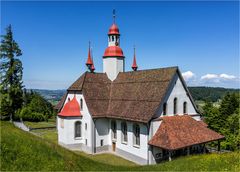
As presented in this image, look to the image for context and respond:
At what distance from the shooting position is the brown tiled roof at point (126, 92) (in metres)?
25.3

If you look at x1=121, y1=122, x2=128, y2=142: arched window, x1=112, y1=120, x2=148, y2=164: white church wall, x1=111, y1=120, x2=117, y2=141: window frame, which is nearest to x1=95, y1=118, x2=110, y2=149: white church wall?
x1=111, y1=120, x2=117, y2=141: window frame

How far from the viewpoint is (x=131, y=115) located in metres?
25.8

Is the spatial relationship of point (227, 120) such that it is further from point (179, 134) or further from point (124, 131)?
point (124, 131)

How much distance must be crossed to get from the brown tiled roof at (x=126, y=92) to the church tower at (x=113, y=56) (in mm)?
923

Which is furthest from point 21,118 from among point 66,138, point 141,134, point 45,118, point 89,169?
point 89,169

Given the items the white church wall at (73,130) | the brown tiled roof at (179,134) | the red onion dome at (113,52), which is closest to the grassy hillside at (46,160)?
the brown tiled roof at (179,134)

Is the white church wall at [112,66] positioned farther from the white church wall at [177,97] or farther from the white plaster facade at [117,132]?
the white church wall at [177,97]

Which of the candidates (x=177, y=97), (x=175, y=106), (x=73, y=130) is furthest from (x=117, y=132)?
(x=177, y=97)

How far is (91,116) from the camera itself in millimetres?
28703

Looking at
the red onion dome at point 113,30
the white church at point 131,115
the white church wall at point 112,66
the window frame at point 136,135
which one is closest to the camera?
the white church at point 131,115

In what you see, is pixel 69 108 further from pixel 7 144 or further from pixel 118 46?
pixel 7 144

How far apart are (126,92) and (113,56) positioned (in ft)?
25.1

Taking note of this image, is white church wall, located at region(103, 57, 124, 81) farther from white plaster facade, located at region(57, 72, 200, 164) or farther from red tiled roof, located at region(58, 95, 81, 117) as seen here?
red tiled roof, located at region(58, 95, 81, 117)

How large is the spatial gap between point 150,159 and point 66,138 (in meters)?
12.5
